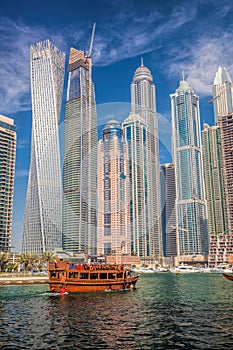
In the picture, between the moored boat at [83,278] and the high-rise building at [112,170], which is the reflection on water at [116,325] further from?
the high-rise building at [112,170]

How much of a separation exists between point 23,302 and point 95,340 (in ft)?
97.2

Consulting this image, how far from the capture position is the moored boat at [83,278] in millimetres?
73250

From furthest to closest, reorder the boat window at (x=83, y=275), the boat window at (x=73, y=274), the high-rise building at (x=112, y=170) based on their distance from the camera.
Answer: the boat window at (x=83, y=275) < the boat window at (x=73, y=274) < the high-rise building at (x=112, y=170)

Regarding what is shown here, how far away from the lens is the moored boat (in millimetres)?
73250

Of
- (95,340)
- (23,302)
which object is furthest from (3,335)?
(23,302)

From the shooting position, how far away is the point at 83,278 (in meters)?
76.4

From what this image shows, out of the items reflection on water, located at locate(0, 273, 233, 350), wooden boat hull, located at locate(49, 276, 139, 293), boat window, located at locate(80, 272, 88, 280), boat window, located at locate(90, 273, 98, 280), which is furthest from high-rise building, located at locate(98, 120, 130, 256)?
reflection on water, located at locate(0, 273, 233, 350)

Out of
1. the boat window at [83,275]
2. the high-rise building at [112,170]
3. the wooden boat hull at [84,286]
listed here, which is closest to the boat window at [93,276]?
the boat window at [83,275]

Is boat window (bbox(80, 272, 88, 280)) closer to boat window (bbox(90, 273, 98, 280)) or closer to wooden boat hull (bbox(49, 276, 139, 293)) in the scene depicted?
boat window (bbox(90, 273, 98, 280))

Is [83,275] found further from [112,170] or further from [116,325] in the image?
[116,325]

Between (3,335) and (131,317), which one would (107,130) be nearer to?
(131,317)

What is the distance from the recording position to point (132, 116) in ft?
169

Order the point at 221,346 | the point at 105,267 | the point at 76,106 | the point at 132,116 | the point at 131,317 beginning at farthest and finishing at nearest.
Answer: the point at 76,106
the point at 105,267
the point at 132,116
the point at 131,317
the point at 221,346

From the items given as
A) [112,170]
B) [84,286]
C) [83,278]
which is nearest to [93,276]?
[83,278]
